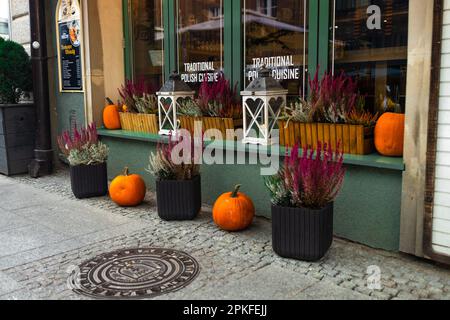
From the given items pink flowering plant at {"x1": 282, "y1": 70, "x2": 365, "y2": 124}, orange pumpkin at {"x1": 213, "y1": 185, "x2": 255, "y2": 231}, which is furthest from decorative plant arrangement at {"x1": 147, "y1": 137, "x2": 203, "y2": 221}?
pink flowering plant at {"x1": 282, "y1": 70, "x2": 365, "y2": 124}

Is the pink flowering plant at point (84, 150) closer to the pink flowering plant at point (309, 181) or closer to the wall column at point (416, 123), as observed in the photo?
the pink flowering plant at point (309, 181)

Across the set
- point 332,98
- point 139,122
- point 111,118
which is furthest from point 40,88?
point 332,98

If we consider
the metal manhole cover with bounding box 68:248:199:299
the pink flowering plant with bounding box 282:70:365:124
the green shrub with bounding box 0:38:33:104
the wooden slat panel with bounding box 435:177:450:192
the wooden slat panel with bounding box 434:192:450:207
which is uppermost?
the green shrub with bounding box 0:38:33:104

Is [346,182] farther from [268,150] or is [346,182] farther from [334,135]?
[268,150]

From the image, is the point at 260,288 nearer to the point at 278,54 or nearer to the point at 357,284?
the point at 357,284

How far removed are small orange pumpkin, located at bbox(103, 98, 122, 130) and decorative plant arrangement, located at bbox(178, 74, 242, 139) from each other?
1.74m

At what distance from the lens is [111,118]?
7.84m

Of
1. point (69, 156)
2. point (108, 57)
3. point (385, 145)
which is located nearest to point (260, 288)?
point (385, 145)

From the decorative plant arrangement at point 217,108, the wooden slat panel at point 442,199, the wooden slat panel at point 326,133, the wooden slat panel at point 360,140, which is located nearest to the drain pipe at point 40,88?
the decorative plant arrangement at point 217,108

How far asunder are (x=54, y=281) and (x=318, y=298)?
2160 millimetres

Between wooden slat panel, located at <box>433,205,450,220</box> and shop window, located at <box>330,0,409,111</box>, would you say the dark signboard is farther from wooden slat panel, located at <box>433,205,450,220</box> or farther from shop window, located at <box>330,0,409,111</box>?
wooden slat panel, located at <box>433,205,450,220</box>

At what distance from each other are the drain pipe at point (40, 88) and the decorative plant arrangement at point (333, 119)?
192 inches

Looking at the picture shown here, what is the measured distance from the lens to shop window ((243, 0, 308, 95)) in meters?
5.80

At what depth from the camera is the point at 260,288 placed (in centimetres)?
375
